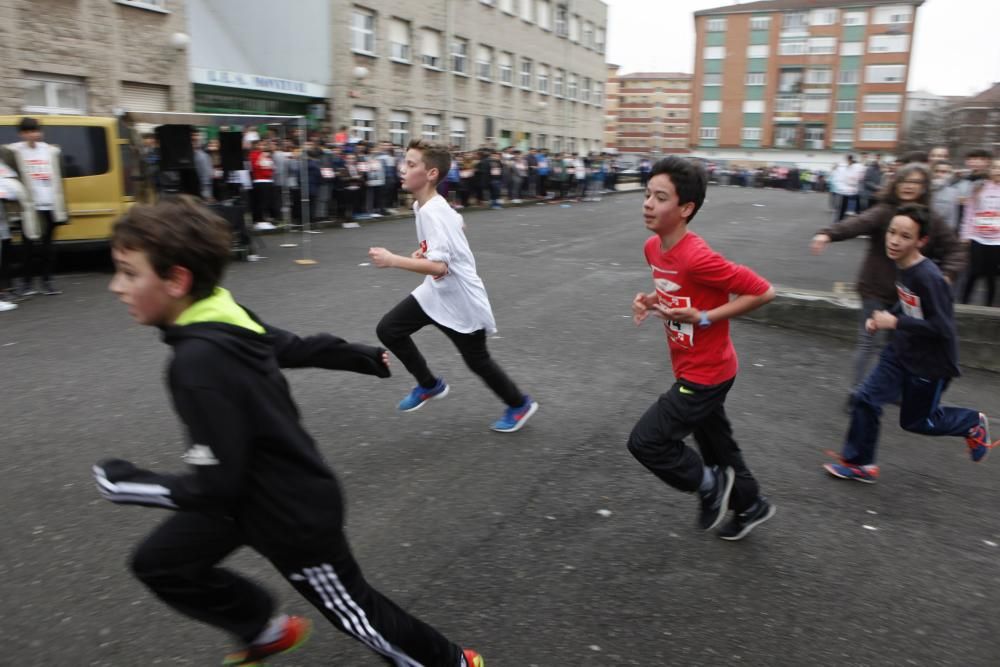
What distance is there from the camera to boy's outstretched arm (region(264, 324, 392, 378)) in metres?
2.44

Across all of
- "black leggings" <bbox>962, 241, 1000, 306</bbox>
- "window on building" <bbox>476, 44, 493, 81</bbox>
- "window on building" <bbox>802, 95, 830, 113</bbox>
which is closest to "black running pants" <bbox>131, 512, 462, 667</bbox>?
"black leggings" <bbox>962, 241, 1000, 306</bbox>

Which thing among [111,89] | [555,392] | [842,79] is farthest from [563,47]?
[842,79]

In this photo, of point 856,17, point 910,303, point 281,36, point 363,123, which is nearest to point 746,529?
point 910,303

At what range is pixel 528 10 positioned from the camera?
39031mm

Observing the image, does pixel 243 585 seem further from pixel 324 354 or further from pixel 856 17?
pixel 856 17

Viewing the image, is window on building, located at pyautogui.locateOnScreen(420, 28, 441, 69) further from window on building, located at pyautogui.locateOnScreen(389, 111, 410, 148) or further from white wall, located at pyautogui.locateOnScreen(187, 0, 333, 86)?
white wall, located at pyautogui.locateOnScreen(187, 0, 333, 86)

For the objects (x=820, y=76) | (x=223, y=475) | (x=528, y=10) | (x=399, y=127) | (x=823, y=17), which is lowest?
(x=223, y=475)

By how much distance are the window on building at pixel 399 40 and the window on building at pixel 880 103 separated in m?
74.6

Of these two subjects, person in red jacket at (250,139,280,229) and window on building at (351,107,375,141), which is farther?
window on building at (351,107,375,141)

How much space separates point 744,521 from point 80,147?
389 inches

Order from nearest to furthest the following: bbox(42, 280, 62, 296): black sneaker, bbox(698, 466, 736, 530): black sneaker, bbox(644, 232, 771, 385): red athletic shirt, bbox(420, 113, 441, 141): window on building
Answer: bbox(644, 232, 771, 385): red athletic shirt
bbox(698, 466, 736, 530): black sneaker
bbox(42, 280, 62, 296): black sneaker
bbox(420, 113, 441, 141): window on building

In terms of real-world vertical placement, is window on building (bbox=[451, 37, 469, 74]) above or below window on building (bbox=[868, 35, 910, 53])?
below

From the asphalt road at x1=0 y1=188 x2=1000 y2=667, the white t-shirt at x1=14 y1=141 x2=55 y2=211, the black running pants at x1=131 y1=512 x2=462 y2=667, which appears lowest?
the asphalt road at x1=0 y1=188 x2=1000 y2=667

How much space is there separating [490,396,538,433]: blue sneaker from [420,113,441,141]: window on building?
27.2 metres
